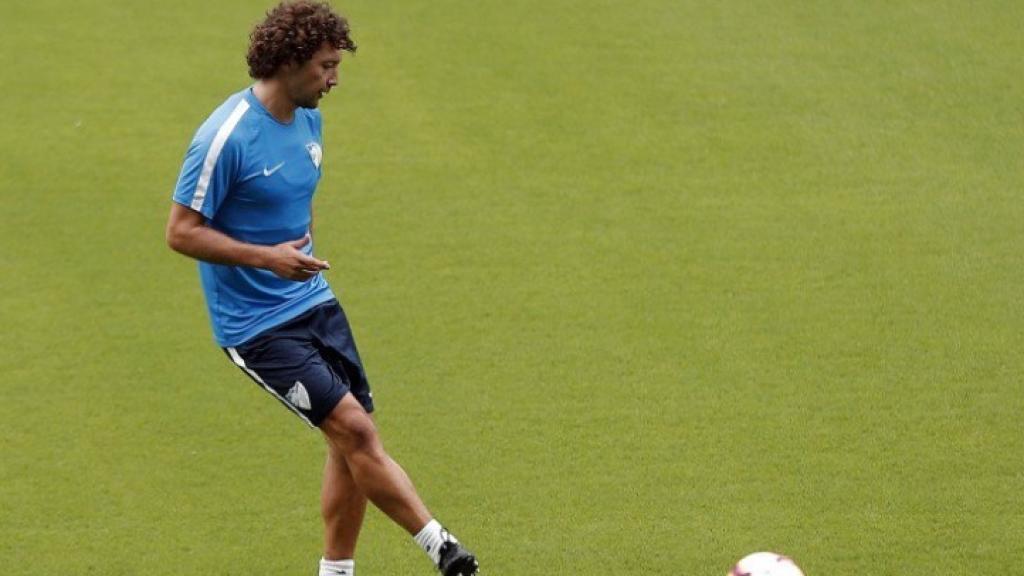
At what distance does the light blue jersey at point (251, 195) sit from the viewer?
659cm

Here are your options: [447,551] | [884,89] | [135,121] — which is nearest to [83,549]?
[447,551]

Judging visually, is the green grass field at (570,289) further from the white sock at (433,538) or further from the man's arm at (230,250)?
the man's arm at (230,250)

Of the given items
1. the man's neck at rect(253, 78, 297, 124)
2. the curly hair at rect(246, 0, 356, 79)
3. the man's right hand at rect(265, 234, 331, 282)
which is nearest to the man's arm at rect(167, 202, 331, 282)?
the man's right hand at rect(265, 234, 331, 282)

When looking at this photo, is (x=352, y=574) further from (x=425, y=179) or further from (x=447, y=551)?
(x=425, y=179)

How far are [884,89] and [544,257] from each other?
129 inches

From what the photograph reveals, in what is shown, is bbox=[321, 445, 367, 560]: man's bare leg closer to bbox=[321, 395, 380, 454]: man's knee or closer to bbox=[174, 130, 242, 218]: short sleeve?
A: bbox=[321, 395, 380, 454]: man's knee

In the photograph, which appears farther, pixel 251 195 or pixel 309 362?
pixel 309 362

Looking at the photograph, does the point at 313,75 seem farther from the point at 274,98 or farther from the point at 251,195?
the point at 251,195

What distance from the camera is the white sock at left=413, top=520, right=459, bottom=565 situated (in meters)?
6.67

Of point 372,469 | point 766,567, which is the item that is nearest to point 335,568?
point 372,469

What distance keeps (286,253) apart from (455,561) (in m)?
1.29

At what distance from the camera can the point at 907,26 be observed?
43.6 feet

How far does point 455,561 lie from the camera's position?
6.61 m

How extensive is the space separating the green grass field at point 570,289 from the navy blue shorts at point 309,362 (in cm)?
84
